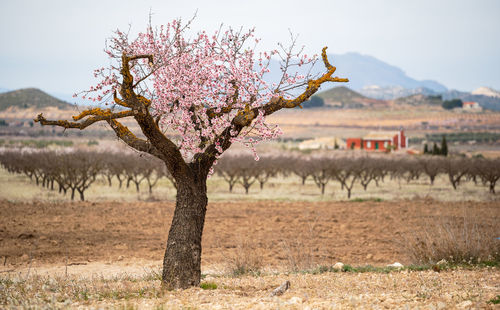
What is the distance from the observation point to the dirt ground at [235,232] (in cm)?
1219

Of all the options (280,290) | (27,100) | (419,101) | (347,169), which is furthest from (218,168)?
(419,101)

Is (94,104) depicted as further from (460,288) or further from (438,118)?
(438,118)

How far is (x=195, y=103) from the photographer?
7340 millimetres

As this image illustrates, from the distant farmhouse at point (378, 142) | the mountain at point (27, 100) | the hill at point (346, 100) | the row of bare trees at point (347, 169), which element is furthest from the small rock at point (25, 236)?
the hill at point (346, 100)

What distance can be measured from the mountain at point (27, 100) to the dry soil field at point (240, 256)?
89.8 m

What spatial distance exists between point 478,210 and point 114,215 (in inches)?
605

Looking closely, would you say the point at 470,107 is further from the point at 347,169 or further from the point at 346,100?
the point at 347,169

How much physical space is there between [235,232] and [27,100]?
104247 millimetres

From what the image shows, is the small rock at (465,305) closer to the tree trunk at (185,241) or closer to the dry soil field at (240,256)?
the dry soil field at (240,256)

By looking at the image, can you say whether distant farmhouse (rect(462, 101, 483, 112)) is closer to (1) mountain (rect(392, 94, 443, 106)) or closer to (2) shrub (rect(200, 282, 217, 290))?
(1) mountain (rect(392, 94, 443, 106))

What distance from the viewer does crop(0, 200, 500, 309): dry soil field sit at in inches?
240

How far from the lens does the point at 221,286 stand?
7.59 m

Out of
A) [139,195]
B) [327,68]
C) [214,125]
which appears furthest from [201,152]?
[139,195]

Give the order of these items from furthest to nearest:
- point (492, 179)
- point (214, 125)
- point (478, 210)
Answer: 1. point (492, 179)
2. point (478, 210)
3. point (214, 125)
